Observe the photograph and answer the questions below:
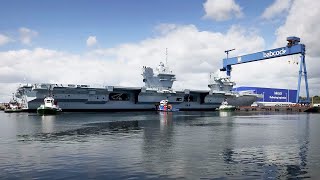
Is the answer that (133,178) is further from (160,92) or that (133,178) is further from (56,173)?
(160,92)

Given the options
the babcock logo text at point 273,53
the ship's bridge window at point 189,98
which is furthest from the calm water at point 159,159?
the ship's bridge window at point 189,98

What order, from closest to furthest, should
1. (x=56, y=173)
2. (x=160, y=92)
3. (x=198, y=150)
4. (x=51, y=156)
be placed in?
(x=56, y=173) → (x=51, y=156) → (x=198, y=150) → (x=160, y=92)

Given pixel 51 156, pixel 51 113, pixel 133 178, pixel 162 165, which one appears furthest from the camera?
pixel 51 113

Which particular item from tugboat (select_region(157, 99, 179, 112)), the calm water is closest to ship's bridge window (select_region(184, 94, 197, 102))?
tugboat (select_region(157, 99, 179, 112))

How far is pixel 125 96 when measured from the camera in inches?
3932

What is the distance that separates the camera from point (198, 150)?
2289cm

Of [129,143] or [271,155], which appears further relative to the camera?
[129,143]

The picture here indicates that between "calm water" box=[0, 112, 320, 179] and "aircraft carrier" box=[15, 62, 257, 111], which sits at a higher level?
"aircraft carrier" box=[15, 62, 257, 111]

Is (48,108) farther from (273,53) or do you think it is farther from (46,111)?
(273,53)

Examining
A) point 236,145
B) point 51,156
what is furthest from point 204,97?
point 51,156

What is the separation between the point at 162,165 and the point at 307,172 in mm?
7065

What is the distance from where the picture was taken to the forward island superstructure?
272 feet

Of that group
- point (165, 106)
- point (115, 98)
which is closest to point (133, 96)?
point (115, 98)

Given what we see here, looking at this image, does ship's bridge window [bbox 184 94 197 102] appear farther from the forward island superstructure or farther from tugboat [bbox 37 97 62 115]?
tugboat [bbox 37 97 62 115]
